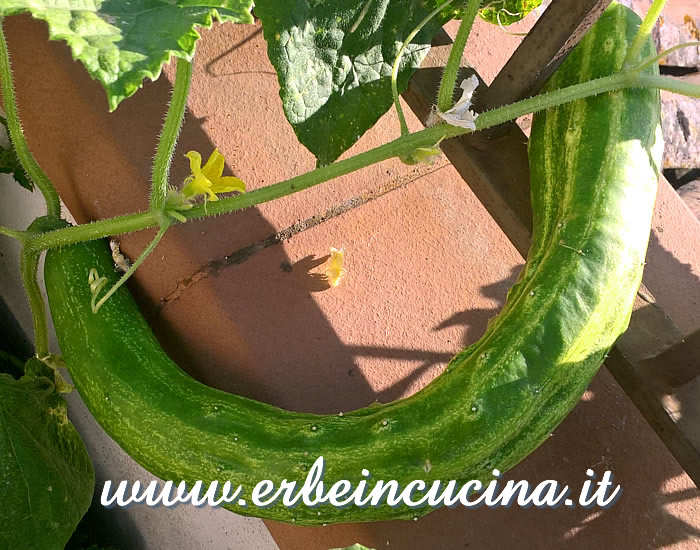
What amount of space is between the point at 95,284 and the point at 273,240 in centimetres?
32

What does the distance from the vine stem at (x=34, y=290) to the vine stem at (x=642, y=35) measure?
104cm

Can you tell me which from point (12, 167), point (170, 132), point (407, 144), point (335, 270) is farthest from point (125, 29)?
point (12, 167)

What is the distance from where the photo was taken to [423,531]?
1.29 metres

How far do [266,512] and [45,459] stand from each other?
1.47 feet

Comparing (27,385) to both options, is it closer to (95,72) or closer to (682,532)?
(95,72)

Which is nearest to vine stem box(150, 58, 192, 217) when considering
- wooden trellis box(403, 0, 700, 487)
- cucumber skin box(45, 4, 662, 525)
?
cucumber skin box(45, 4, 662, 525)

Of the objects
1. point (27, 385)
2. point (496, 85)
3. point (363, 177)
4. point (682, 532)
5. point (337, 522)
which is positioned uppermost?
point (496, 85)

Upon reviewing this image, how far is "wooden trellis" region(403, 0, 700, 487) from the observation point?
117cm

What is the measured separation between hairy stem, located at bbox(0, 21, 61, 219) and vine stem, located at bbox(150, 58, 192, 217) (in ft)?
1.03

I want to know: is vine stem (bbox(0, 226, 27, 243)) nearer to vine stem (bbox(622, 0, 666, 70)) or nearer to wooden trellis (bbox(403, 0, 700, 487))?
wooden trellis (bbox(403, 0, 700, 487))

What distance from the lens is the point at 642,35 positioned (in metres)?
1.13

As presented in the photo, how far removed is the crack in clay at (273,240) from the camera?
132cm

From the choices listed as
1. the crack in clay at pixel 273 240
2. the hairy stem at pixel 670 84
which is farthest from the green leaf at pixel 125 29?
the hairy stem at pixel 670 84

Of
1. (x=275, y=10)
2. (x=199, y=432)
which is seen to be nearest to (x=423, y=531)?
(x=199, y=432)
